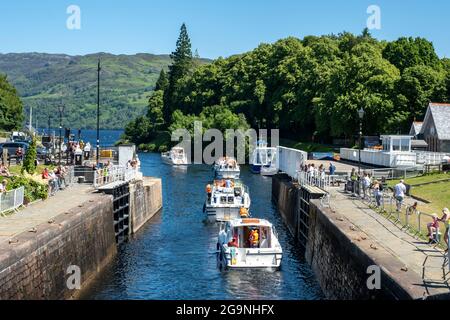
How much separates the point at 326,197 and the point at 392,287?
21447 millimetres

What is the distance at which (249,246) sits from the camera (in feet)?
128

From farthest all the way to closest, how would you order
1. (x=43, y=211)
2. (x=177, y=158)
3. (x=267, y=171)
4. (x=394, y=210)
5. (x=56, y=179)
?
(x=177, y=158), (x=267, y=171), (x=56, y=179), (x=394, y=210), (x=43, y=211)

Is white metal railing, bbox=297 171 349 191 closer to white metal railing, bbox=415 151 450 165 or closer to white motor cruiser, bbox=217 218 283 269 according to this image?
white metal railing, bbox=415 151 450 165

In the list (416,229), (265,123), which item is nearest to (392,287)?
(416,229)

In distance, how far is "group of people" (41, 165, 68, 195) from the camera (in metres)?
45.3

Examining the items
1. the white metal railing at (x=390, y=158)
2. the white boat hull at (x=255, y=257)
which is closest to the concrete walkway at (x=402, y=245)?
the white boat hull at (x=255, y=257)

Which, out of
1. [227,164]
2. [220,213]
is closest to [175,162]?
[227,164]

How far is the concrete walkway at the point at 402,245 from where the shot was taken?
74.1 ft

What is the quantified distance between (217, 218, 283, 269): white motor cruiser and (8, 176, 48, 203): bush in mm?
11027

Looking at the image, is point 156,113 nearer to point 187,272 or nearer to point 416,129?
point 416,129

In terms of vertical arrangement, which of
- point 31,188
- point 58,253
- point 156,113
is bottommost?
point 58,253

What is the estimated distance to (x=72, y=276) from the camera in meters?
31.6

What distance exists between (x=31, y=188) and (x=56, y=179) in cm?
518
